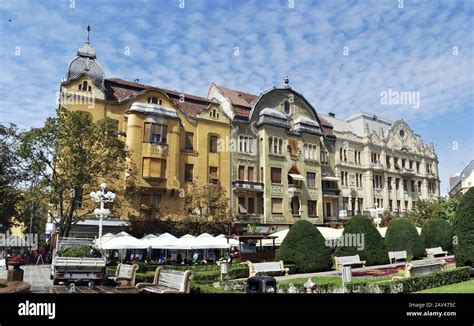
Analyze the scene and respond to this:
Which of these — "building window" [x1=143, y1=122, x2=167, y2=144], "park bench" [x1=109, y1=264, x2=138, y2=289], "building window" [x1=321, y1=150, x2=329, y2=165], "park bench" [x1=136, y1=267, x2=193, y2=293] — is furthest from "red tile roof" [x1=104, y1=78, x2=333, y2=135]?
"park bench" [x1=136, y1=267, x2=193, y2=293]

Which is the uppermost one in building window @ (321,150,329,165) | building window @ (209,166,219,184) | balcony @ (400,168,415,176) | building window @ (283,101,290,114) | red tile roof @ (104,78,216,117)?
building window @ (283,101,290,114)

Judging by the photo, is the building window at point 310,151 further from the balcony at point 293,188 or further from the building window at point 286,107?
the building window at point 286,107

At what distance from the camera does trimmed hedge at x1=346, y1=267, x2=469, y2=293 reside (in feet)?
36.1

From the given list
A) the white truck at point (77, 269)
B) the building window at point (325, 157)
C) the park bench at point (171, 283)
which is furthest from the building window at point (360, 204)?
the park bench at point (171, 283)

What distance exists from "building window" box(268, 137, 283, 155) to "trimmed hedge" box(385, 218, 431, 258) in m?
14.8

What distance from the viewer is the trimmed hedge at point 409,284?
11002 mm

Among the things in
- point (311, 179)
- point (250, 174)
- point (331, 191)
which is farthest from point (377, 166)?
point (250, 174)

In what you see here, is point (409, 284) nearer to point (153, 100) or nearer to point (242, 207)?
point (242, 207)

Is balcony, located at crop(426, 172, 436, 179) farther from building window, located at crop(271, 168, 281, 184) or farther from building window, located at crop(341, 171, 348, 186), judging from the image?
building window, located at crop(271, 168, 281, 184)

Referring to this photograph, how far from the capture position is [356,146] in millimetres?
47062
